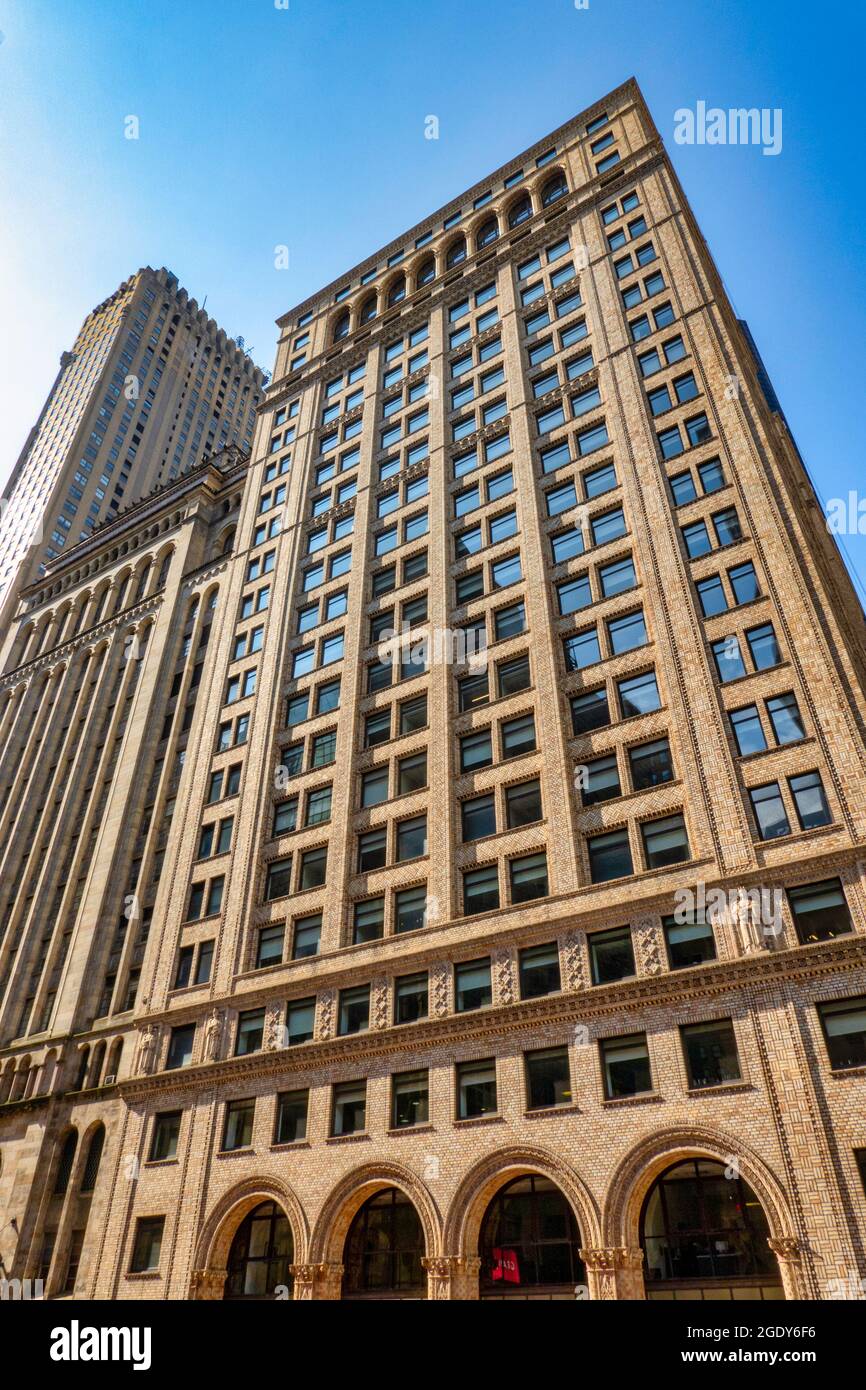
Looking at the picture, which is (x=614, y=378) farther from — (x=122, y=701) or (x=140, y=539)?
(x=140, y=539)

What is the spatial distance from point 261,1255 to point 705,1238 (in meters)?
15.7

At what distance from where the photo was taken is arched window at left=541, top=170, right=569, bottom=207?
187 ft

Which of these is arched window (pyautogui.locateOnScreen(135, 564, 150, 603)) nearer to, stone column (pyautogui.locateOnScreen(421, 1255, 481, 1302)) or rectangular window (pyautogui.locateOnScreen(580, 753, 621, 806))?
rectangular window (pyautogui.locateOnScreen(580, 753, 621, 806))

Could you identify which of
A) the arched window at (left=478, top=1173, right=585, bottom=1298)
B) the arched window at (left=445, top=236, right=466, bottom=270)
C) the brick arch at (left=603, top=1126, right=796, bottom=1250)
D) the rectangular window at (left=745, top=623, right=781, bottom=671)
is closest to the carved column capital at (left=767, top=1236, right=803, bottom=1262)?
the brick arch at (left=603, top=1126, right=796, bottom=1250)

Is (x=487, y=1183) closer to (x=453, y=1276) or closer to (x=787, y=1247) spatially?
(x=453, y=1276)

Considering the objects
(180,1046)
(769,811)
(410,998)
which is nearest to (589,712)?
(769,811)

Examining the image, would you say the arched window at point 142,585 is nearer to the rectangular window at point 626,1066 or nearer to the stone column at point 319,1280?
the stone column at point 319,1280

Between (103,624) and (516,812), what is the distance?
4071cm

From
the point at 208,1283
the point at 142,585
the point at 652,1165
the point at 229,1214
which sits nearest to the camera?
the point at 652,1165

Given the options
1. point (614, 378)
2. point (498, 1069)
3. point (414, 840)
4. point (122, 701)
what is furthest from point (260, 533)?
point (498, 1069)

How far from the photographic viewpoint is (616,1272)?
23.7 m

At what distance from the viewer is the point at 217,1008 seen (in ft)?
120
